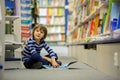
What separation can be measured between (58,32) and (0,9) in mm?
8789

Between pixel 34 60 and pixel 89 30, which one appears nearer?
pixel 34 60

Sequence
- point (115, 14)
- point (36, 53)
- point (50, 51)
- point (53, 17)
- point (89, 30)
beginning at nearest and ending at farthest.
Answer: point (115, 14)
point (36, 53)
point (50, 51)
point (89, 30)
point (53, 17)

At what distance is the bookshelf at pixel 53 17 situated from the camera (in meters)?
11.0

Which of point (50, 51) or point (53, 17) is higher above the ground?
point (53, 17)

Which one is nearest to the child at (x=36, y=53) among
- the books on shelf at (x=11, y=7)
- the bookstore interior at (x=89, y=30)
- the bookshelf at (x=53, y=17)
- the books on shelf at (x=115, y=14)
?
the bookstore interior at (x=89, y=30)

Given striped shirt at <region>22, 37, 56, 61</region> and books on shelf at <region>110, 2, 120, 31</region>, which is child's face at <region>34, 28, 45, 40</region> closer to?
striped shirt at <region>22, 37, 56, 61</region>

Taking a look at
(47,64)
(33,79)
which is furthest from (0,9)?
(47,64)

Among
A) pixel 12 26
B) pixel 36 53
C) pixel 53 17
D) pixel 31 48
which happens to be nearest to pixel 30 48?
pixel 31 48

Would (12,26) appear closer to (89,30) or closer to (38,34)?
(38,34)

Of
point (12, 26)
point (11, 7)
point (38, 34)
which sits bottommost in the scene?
point (38, 34)

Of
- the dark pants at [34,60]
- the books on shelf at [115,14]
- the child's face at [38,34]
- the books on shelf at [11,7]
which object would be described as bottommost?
the dark pants at [34,60]

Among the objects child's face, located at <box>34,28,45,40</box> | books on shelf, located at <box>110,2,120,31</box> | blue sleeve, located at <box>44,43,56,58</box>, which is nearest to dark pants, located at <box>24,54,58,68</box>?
blue sleeve, located at <box>44,43,56,58</box>

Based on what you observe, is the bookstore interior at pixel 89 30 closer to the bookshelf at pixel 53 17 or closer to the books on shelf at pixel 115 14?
the books on shelf at pixel 115 14

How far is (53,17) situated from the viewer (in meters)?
11.1
